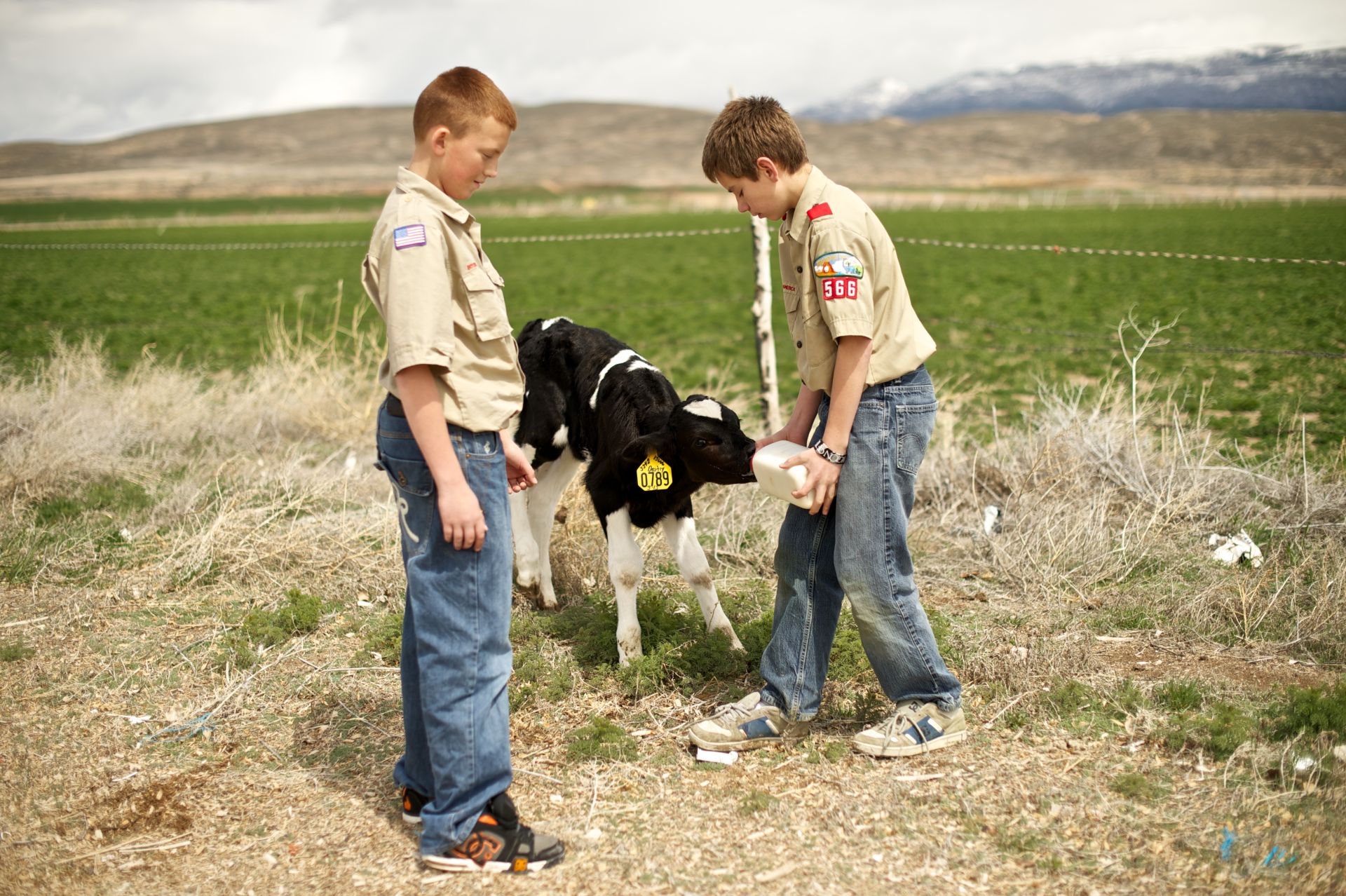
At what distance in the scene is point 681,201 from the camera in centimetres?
8638

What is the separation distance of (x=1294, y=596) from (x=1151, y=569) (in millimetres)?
794

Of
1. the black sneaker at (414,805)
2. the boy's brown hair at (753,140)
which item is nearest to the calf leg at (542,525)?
the black sneaker at (414,805)

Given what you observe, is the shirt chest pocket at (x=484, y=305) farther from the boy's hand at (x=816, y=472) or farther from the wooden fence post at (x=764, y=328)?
the wooden fence post at (x=764, y=328)

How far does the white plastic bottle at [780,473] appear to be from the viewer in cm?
342

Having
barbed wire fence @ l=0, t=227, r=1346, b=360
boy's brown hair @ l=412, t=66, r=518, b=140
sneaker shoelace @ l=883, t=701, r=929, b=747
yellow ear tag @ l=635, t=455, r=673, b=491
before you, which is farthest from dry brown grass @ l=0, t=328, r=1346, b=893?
boy's brown hair @ l=412, t=66, r=518, b=140

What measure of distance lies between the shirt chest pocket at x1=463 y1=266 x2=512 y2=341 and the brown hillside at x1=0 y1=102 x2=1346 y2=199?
11092cm

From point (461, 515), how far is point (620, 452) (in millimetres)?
1569

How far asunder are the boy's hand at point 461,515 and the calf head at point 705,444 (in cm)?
149

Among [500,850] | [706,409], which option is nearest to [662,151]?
[706,409]

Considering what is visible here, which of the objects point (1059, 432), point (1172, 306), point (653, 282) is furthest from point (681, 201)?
point (1059, 432)

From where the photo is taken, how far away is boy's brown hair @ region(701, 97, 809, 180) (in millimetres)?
3266

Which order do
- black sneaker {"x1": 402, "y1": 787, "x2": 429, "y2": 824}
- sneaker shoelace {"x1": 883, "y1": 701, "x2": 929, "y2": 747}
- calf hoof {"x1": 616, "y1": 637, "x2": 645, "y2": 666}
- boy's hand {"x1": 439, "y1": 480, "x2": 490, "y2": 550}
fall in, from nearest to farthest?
boy's hand {"x1": 439, "y1": 480, "x2": 490, "y2": 550} < black sneaker {"x1": 402, "y1": 787, "x2": 429, "y2": 824} < sneaker shoelace {"x1": 883, "y1": 701, "x2": 929, "y2": 747} < calf hoof {"x1": 616, "y1": 637, "x2": 645, "y2": 666}

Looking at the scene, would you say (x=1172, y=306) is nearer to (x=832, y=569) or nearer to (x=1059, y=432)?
(x=1059, y=432)

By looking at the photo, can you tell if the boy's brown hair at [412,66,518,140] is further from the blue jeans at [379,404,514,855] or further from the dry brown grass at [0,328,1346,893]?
the dry brown grass at [0,328,1346,893]
